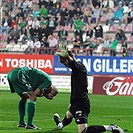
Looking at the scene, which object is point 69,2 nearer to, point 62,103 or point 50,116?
point 62,103

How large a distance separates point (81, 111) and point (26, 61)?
19010 mm

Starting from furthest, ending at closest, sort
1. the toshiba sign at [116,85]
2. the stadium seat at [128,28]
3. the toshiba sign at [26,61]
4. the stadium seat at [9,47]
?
1. the stadium seat at [9,47]
2. the stadium seat at [128,28]
3. the toshiba sign at [26,61]
4. the toshiba sign at [116,85]

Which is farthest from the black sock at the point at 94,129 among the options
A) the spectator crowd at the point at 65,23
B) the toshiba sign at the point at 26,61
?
the spectator crowd at the point at 65,23

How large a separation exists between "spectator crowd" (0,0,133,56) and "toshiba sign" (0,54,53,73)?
2.23 meters

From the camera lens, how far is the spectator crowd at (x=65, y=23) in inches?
1240

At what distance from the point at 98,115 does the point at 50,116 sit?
1.49 meters

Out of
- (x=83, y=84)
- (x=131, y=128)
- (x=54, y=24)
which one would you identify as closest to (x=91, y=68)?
(x=54, y=24)

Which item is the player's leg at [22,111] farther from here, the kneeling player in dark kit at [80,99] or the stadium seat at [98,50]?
the stadium seat at [98,50]

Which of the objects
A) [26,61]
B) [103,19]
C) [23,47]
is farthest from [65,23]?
[26,61]

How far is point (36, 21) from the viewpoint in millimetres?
34344

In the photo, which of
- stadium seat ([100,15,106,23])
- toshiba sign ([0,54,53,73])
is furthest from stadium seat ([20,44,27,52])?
stadium seat ([100,15,106,23])

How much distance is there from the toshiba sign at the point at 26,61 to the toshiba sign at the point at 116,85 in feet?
12.8

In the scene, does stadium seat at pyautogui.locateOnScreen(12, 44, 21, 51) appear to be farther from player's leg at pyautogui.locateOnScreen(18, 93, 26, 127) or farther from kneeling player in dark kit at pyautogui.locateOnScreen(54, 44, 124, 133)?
kneeling player in dark kit at pyautogui.locateOnScreen(54, 44, 124, 133)

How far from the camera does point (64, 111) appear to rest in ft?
58.0
